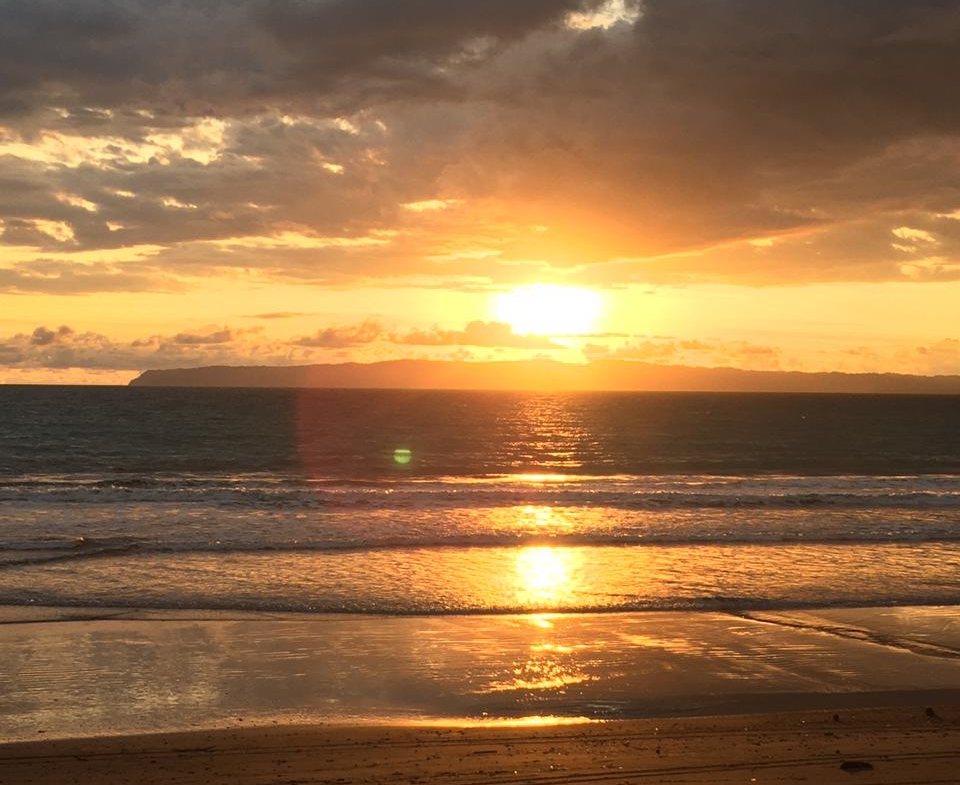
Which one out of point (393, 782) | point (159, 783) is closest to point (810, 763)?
point (393, 782)

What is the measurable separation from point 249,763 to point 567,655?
505 cm

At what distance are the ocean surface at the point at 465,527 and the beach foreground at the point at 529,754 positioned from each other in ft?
20.2

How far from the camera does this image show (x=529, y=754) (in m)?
8.24

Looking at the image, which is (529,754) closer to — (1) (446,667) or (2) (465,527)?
(1) (446,667)

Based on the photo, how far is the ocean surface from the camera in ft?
54.2

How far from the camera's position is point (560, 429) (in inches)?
3327

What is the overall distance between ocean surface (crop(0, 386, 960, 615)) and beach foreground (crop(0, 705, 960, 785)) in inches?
243

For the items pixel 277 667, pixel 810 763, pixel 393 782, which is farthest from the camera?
pixel 277 667

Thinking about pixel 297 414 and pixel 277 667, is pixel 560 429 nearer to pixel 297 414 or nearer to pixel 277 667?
pixel 297 414

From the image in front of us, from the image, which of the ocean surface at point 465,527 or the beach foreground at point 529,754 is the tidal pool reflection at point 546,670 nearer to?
the beach foreground at point 529,754

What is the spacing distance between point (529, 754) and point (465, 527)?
1769cm

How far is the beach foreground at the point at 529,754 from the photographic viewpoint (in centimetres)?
773

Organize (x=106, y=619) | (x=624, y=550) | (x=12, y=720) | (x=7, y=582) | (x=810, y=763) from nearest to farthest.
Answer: (x=810, y=763) < (x=12, y=720) < (x=106, y=619) < (x=7, y=582) < (x=624, y=550)

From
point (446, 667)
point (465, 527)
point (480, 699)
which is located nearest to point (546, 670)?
point (446, 667)
